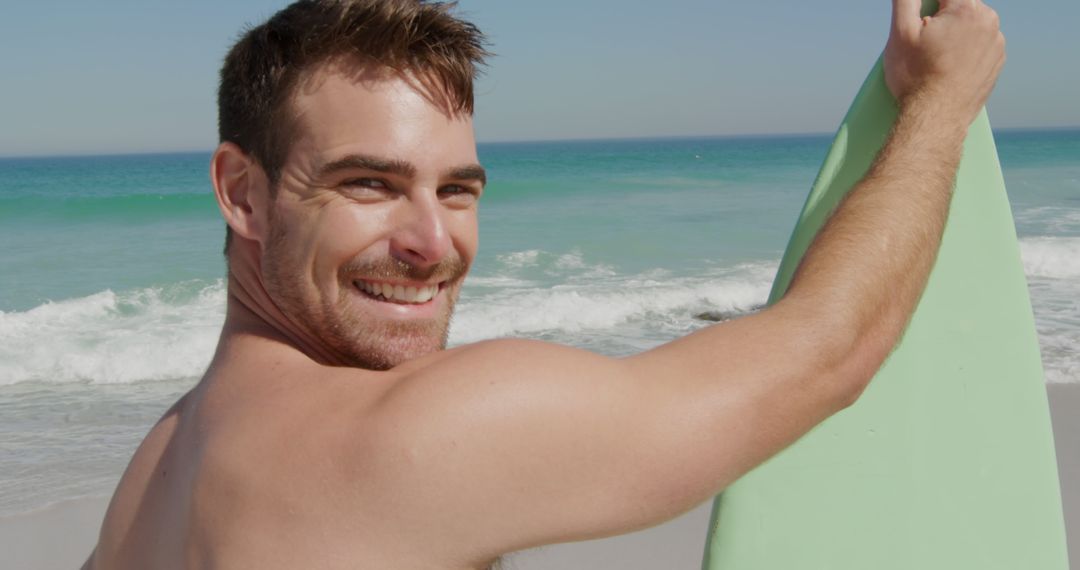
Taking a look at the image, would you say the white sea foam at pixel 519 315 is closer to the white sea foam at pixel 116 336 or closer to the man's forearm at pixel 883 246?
the white sea foam at pixel 116 336

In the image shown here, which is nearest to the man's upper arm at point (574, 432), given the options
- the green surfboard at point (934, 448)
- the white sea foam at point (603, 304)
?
the green surfboard at point (934, 448)

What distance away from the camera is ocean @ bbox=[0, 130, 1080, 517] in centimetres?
599

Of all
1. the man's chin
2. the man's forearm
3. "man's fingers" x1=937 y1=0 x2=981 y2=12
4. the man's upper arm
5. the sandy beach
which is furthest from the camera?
the sandy beach

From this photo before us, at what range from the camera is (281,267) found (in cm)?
145

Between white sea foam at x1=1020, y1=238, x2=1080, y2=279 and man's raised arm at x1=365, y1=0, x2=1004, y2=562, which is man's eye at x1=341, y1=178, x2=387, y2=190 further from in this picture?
white sea foam at x1=1020, y1=238, x2=1080, y2=279

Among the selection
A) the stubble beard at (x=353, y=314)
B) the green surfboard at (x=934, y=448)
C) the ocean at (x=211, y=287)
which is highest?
the stubble beard at (x=353, y=314)

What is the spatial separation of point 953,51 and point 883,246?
1.43 ft

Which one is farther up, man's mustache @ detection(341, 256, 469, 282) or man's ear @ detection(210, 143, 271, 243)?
man's ear @ detection(210, 143, 271, 243)

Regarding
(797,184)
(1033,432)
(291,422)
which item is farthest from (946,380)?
(797,184)

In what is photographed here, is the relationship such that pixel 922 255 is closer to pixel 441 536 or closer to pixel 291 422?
pixel 441 536

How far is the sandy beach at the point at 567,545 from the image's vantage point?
3.78 m

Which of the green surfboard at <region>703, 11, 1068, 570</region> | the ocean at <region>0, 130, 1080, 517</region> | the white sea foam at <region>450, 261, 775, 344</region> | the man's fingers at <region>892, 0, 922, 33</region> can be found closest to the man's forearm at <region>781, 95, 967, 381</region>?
the man's fingers at <region>892, 0, 922, 33</region>

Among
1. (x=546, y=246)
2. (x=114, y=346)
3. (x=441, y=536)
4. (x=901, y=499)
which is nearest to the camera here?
(x=441, y=536)

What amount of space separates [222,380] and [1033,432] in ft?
5.29
